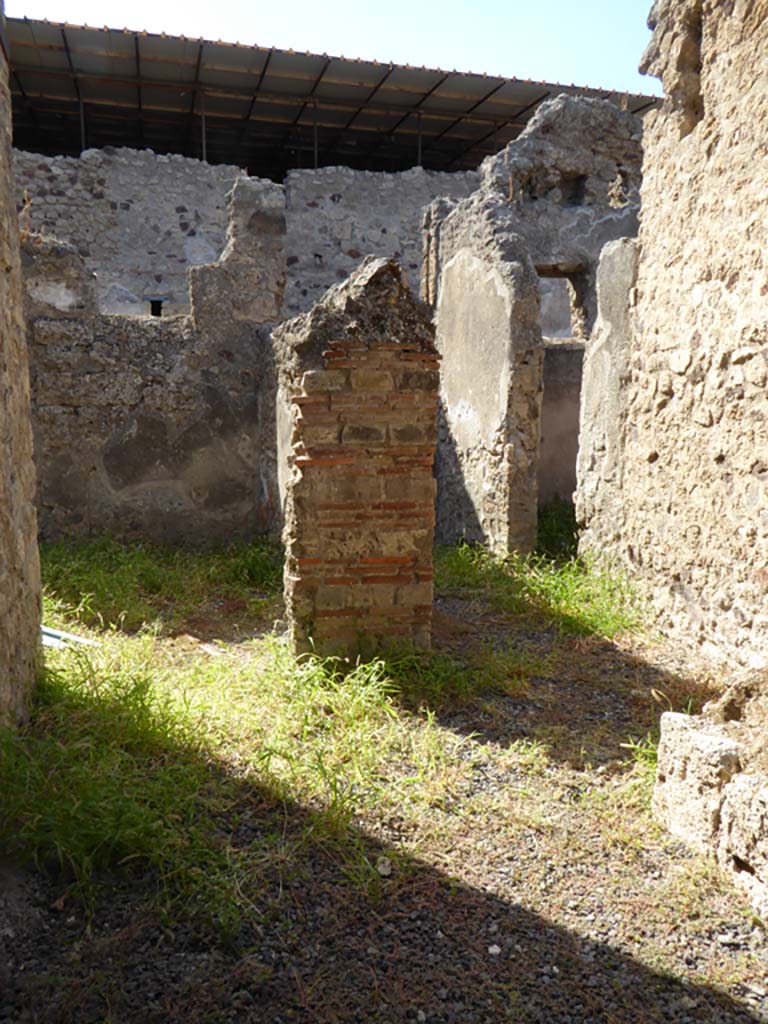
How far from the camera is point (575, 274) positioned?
8.52m

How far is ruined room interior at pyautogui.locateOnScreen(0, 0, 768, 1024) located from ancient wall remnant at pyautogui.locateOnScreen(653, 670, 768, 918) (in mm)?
13

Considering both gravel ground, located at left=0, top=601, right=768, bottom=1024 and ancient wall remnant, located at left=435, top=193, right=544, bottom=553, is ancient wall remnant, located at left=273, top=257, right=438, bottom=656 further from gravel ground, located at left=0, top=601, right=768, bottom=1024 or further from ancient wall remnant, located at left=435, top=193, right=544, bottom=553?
ancient wall remnant, located at left=435, top=193, right=544, bottom=553

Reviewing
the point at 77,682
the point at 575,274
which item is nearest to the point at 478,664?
the point at 77,682

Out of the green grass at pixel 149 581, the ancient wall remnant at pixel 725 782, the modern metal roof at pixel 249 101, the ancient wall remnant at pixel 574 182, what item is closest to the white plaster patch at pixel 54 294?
the green grass at pixel 149 581

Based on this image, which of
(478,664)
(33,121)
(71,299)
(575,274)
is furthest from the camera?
(33,121)

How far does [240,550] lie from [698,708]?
372cm

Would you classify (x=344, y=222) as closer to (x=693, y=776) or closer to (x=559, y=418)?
(x=559, y=418)

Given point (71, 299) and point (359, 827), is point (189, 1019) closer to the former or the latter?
point (359, 827)

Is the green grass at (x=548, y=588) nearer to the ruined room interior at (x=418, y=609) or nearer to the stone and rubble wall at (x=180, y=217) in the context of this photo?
the ruined room interior at (x=418, y=609)

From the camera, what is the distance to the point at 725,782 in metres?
2.38

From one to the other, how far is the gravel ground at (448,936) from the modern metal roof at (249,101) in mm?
9469

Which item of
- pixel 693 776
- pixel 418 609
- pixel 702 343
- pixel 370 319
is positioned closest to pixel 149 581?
pixel 418 609

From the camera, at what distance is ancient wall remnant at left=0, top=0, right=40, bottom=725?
2836mm

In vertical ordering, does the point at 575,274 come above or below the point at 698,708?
above
